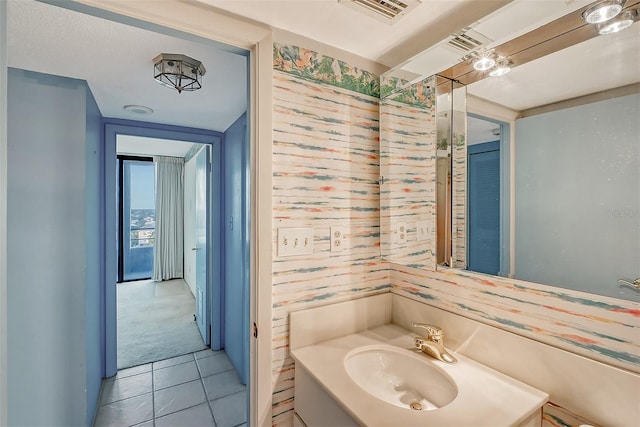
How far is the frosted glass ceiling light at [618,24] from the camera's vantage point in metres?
0.75

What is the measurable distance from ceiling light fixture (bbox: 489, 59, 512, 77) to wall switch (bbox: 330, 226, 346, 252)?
2.74ft

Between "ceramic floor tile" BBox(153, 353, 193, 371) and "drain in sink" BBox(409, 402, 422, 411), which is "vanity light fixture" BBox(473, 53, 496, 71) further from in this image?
"ceramic floor tile" BBox(153, 353, 193, 371)

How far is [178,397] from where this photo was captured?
219cm

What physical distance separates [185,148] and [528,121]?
4.46 metres

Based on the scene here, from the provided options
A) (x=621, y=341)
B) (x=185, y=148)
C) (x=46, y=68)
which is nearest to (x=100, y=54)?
(x=46, y=68)

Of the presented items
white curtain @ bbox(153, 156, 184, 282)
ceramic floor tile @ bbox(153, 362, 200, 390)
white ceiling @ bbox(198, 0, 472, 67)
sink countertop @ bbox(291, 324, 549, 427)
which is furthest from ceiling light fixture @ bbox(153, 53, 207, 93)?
white curtain @ bbox(153, 156, 184, 282)

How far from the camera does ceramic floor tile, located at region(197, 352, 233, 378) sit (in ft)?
8.31

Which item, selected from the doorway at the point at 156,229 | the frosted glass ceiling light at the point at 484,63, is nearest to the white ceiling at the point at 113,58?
the frosted glass ceiling light at the point at 484,63

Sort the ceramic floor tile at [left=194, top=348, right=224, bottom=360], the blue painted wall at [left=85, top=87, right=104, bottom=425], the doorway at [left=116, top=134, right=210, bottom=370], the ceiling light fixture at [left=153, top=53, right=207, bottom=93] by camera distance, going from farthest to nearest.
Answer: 1. the doorway at [left=116, top=134, right=210, bottom=370]
2. the ceramic floor tile at [left=194, top=348, right=224, bottom=360]
3. the blue painted wall at [left=85, top=87, right=104, bottom=425]
4. the ceiling light fixture at [left=153, top=53, right=207, bottom=93]

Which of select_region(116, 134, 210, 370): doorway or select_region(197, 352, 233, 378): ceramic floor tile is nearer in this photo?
select_region(197, 352, 233, 378): ceramic floor tile

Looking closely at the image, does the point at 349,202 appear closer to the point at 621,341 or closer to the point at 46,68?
the point at 621,341

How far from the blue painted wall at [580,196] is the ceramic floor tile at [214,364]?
2534 mm

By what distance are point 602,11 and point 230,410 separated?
278 cm

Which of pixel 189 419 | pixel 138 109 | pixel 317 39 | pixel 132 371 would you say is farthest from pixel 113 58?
pixel 132 371
